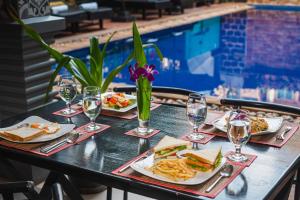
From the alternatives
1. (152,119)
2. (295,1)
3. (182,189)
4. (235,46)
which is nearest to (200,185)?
(182,189)

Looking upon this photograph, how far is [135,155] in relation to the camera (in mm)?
1562

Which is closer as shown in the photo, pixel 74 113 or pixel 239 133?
pixel 239 133

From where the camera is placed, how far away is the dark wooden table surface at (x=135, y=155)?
1318 mm

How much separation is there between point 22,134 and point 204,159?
2.26 ft

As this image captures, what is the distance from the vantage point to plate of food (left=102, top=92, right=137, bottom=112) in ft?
6.64

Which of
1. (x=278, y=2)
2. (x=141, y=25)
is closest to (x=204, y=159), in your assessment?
(x=141, y=25)

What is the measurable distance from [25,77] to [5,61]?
16 centimetres

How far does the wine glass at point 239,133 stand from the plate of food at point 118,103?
24.1 inches

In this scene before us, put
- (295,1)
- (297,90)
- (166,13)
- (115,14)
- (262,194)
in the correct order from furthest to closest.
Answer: (295,1)
(166,13)
(115,14)
(297,90)
(262,194)

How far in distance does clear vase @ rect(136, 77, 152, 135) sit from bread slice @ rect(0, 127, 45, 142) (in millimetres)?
364

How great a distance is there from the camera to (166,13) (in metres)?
12.9

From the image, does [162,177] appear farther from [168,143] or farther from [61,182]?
[61,182]

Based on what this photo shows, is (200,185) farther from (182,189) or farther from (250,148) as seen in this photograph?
(250,148)

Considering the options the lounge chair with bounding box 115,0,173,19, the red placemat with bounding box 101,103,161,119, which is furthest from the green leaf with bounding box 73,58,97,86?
the lounge chair with bounding box 115,0,173,19
